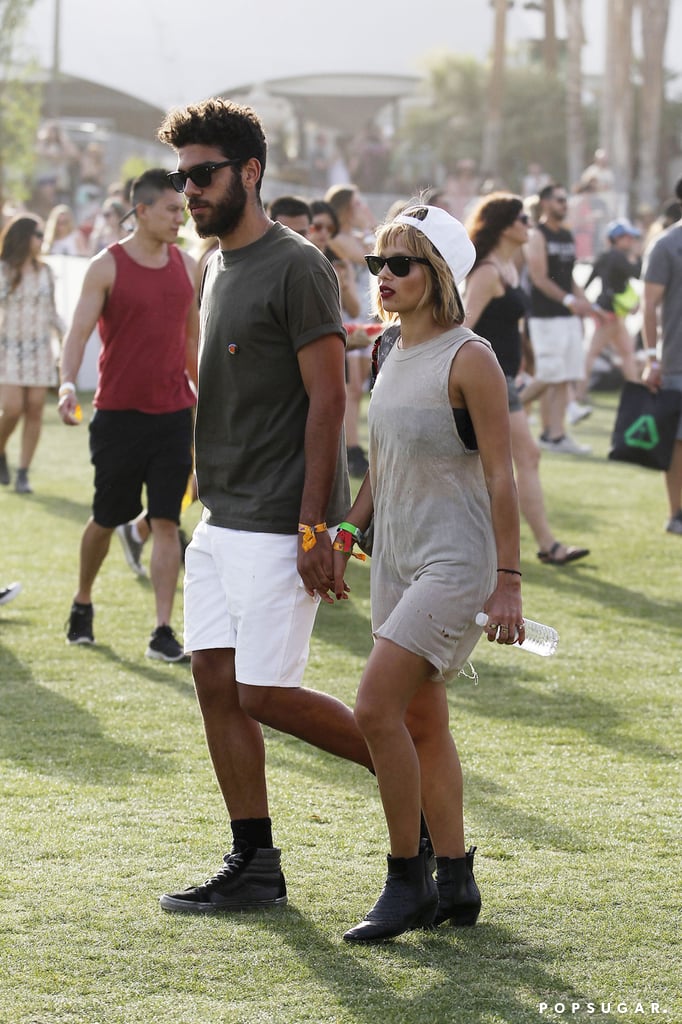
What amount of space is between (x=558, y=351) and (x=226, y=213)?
30.5 feet

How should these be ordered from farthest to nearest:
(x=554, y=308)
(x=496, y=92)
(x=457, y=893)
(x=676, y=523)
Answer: (x=496, y=92) < (x=554, y=308) < (x=676, y=523) < (x=457, y=893)

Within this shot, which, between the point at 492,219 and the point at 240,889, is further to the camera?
the point at 492,219

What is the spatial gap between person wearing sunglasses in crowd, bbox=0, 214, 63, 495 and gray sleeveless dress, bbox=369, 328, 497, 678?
8427mm

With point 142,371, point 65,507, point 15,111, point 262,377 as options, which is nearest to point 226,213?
point 262,377

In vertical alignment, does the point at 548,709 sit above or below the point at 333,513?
below

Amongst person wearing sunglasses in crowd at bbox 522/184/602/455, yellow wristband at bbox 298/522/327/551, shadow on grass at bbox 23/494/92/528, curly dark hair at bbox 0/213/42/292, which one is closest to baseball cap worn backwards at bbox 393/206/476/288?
yellow wristband at bbox 298/522/327/551

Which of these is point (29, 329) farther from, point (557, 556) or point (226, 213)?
point (226, 213)

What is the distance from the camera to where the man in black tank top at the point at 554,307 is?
44.0 feet

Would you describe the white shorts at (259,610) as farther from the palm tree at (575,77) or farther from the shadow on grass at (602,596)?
the palm tree at (575,77)

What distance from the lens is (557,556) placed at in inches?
381

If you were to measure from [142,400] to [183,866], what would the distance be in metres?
2.97

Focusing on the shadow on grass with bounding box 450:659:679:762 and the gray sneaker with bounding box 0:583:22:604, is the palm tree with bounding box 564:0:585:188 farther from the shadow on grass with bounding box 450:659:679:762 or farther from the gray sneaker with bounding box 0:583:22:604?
the shadow on grass with bounding box 450:659:679:762

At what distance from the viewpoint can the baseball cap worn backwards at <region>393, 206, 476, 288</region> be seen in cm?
416

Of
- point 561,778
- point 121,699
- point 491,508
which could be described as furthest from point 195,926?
Result: point 121,699
